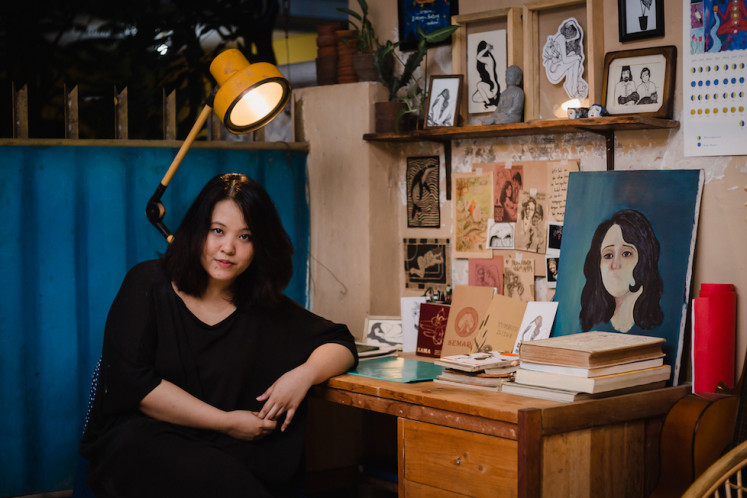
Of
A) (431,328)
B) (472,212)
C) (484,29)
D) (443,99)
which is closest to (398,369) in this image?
(431,328)

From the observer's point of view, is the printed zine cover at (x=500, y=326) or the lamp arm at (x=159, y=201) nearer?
the printed zine cover at (x=500, y=326)

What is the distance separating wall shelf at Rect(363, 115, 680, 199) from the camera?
99.7 inches

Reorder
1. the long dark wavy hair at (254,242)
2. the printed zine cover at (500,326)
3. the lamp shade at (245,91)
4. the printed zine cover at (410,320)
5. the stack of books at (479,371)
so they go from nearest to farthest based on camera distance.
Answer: the stack of books at (479,371) → the long dark wavy hair at (254,242) → the lamp shade at (245,91) → the printed zine cover at (500,326) → the printed zine cover at (410,320)

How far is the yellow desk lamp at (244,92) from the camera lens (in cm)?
272

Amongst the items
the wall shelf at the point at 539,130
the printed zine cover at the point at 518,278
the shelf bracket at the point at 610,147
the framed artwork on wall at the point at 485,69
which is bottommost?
the printed zine cover at the point at 518,278

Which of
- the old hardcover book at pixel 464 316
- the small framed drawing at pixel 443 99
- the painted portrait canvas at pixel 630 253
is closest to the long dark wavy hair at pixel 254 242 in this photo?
the old hardcover book at pixel 464 316

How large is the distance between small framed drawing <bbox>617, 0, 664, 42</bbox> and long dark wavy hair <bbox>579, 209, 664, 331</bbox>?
558 mm

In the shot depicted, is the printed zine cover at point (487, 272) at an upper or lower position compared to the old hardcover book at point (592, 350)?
upper

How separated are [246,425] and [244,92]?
1046 millimetres

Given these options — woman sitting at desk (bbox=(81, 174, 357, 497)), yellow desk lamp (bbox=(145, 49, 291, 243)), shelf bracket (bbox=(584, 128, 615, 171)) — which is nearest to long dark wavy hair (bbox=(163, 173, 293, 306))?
woman sitting at desk (bbox=(81, 174, 357, 497))

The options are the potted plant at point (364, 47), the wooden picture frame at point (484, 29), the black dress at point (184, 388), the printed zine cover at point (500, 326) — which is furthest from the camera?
the potted plant at point (364, 47)

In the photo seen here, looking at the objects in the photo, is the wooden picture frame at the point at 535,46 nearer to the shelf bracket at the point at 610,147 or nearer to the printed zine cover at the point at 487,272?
the shelf bracket at the point at 610,147

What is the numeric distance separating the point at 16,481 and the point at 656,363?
7.39 ft

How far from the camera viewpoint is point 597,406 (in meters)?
2.19
